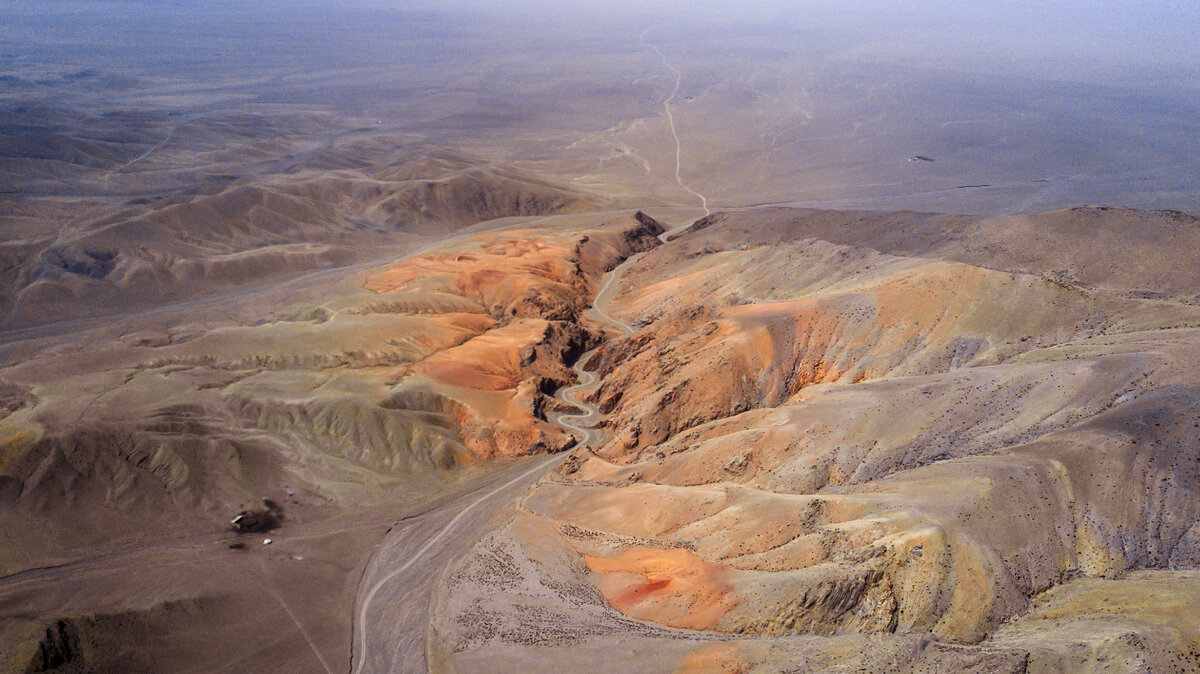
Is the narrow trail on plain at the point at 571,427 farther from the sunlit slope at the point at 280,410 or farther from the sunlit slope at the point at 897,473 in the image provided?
the sunlit slope at the point at 897,473

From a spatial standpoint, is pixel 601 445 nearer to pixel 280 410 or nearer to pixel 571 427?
pixel 571 427

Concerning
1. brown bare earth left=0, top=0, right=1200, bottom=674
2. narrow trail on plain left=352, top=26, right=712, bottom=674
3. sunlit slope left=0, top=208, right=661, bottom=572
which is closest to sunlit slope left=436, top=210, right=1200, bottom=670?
brown bare earth left=0, top=0, right=1200, bottom=674

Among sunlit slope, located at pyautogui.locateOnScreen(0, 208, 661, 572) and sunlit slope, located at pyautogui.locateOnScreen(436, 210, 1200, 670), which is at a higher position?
sunlit slope, located at pyautogui.locateOnScreen(436, 210, 1200, 670)

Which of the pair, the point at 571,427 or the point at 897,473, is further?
the point at 571,427

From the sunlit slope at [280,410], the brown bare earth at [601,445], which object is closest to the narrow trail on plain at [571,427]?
the brown bare earth at [601,445]

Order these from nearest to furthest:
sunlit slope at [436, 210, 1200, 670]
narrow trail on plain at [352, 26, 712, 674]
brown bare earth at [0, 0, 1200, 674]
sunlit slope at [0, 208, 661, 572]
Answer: sunlit slope at [436, 210, 1200, 670]
brown bare earth at [0, 0, 1200, 674]
narrow trail on plain at [352, 26, 712, 674]
sunlit slope at [0, 208, 661, 572]

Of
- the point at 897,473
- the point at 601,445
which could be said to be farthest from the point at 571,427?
the point at 897,473

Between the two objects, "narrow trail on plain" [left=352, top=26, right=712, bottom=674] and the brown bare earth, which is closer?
the brown bare earth

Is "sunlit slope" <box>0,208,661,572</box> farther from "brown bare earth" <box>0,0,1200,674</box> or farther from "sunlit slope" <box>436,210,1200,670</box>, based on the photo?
"sunlit slope" <box>436,210,1200,670</box>

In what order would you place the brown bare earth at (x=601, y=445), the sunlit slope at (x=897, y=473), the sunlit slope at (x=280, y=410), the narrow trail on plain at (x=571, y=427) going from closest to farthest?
the sunlit slope at (x=897, y=473)
the brown bare earth at (x=601, y=445)
the narrow trail on plain at (x=571, y=427)
the sunlit slope at (x=280, y=410)

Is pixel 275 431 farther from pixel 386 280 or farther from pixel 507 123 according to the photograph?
pixel 507 123

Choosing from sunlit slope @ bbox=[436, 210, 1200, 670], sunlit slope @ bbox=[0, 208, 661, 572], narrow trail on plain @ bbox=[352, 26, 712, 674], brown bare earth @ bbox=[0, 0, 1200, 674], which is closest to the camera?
sunlit slope @ bbox=[436, 210, 1200, 670]
